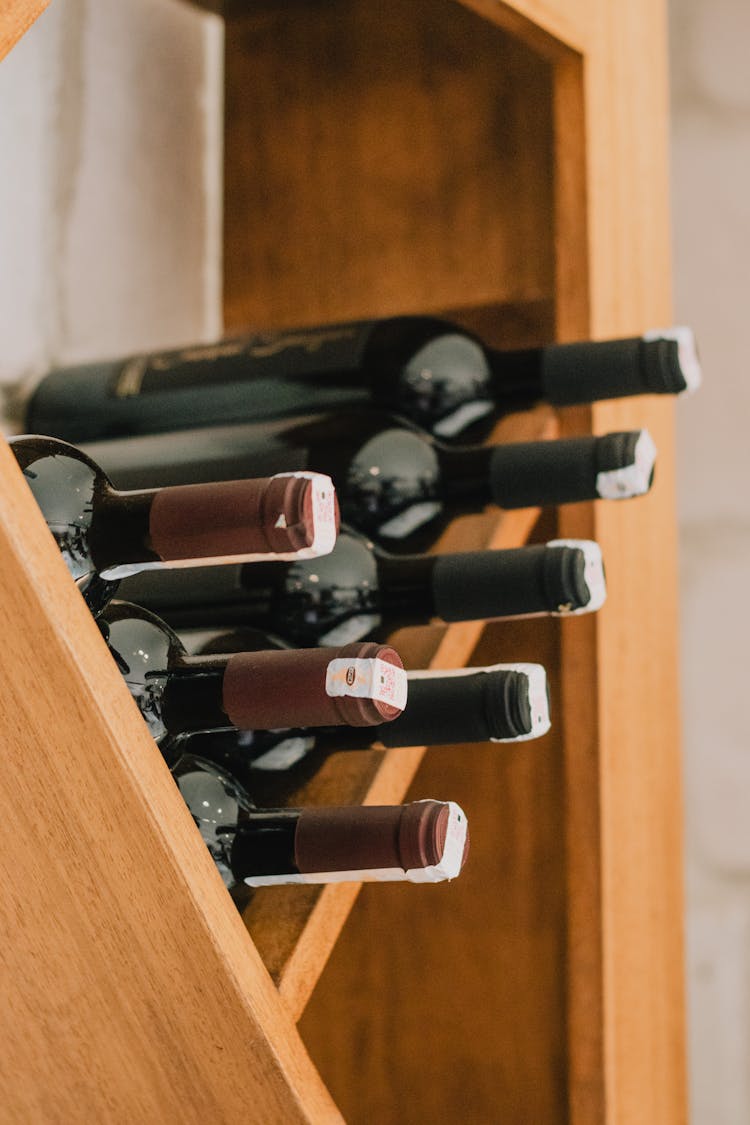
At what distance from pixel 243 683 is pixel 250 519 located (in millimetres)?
79

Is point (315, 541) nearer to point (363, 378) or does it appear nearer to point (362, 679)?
point (362, 679)

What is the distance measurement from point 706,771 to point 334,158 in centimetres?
63

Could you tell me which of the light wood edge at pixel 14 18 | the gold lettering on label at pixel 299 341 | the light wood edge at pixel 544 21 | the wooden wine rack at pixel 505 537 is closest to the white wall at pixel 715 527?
the wooden wine rack at pixel 505 537

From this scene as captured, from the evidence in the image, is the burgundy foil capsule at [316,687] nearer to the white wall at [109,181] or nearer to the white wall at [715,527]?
the white wall at [109,181]

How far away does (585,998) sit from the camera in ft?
2.63

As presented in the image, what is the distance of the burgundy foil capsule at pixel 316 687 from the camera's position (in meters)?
0.45

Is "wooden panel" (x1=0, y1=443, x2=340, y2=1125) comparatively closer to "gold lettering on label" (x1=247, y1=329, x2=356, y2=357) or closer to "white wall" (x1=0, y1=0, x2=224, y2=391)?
"gold lettering on label" (x1=247, y1=329, x2=356, y2=357)

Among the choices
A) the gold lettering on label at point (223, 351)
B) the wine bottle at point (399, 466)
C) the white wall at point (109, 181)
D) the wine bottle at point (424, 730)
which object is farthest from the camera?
the white wall at point (109, 181)

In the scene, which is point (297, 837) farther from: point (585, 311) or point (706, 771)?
point (706, 771)

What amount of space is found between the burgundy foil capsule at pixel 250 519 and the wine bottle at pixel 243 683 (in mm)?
46

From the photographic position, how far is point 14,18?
40 centimetres

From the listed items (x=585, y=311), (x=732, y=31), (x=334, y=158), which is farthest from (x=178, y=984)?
(x=732, y=31)

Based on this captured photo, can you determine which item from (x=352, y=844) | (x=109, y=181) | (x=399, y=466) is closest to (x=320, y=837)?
(x=352, y=844)

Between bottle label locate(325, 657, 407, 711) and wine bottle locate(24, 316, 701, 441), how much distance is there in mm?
312
